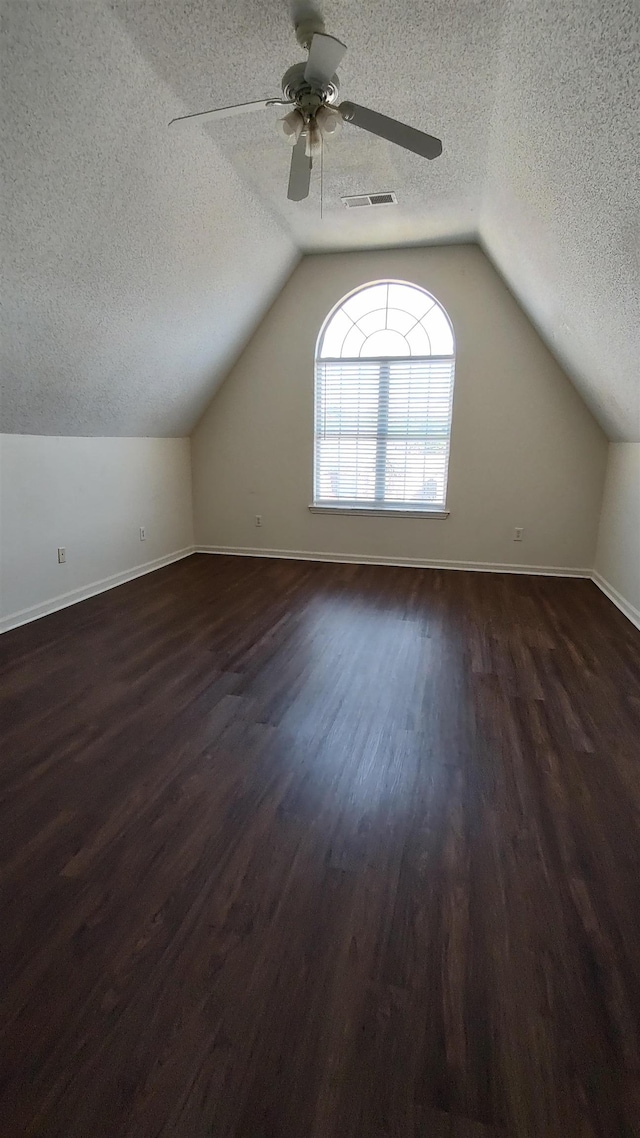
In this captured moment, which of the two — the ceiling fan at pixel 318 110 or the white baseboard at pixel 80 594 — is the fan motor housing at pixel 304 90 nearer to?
the ceiling fan at pixel 318 110

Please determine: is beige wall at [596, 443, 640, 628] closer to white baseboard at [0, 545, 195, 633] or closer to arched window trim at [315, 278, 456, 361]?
arched window trim at [315, 278, 456, 361]

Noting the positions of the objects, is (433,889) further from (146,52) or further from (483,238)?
(483,238)

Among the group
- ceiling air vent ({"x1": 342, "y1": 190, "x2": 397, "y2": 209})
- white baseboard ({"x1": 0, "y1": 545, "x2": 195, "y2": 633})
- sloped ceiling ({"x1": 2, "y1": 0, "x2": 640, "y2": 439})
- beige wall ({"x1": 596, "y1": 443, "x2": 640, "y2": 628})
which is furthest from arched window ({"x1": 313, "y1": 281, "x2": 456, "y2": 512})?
white baseboard ({"x1": 0, "y1": 545, "x2": 195, "y2": 633})

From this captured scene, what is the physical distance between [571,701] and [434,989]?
173 centimetres

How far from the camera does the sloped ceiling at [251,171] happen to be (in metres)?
1.89

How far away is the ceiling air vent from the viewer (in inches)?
138

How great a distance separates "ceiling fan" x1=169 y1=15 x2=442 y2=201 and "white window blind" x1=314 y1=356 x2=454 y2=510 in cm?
281

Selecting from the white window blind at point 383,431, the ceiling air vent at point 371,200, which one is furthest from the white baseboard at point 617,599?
the ceiling air vent at point 371,200

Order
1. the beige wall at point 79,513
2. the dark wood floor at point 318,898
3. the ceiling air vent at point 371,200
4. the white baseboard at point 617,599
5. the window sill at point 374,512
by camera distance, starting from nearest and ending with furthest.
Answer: the dark wood floor at point 318,898 → the beige wall at point 79,513 → the ceiling air vent at point 371,200 → the white baseboard at point 617,599 → the window sill at point 374,512

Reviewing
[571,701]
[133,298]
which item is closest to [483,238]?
[133,298]

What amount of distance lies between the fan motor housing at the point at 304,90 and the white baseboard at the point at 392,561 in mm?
3678

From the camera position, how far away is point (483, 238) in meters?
4.18

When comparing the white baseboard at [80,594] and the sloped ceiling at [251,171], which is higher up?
the sloped ceiling at [251,171]

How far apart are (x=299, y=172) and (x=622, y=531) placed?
3.41m
